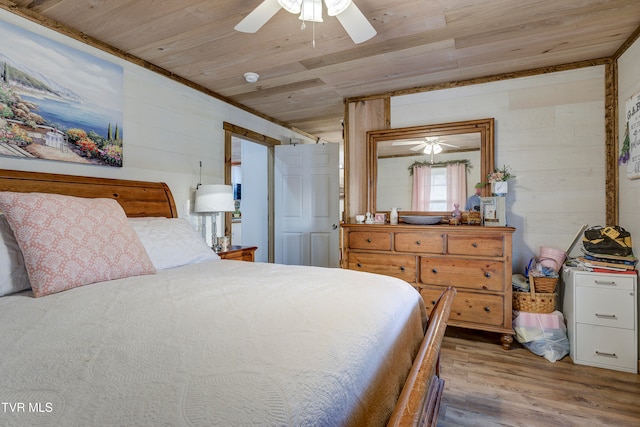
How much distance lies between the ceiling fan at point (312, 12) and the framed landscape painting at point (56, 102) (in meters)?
1.25

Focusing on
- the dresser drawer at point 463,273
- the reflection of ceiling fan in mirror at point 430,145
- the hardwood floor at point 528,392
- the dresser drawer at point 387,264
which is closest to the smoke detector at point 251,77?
the reflection of ceiling fan in mirror at point 430,145

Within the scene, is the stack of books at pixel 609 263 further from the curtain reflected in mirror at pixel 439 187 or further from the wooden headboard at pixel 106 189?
the wooden headboard at pixel 106 189

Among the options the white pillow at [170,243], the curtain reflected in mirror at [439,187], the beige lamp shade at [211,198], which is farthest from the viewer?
the curtain reflected in mirror at [439,187]

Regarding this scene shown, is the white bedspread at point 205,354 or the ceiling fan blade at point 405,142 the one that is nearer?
the white bedspread at point 205,354

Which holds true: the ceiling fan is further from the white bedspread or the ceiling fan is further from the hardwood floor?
the hardwood floor

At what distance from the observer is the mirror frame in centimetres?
296

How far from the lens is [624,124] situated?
2.37m

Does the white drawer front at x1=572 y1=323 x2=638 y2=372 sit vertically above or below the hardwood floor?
above

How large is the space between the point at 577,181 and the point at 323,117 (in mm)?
2888

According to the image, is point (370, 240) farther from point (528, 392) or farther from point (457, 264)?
point (528, 392)

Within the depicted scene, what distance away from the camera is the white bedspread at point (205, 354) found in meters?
0.54

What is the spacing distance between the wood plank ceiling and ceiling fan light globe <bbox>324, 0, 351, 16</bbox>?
328 mm

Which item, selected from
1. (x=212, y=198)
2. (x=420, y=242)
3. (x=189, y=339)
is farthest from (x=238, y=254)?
(x=189, y=339)

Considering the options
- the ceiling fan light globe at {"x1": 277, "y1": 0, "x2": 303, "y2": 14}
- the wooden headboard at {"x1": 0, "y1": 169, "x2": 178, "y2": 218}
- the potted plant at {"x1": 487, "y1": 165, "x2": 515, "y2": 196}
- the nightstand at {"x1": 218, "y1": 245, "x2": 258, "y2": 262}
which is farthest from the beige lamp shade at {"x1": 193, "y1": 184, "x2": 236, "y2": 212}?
the potted plant at {"x1": 487, "y1": 165, "x2": 515, "y2": 196}
